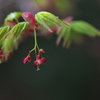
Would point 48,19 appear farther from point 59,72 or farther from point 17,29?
point 59,72

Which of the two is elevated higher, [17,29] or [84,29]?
[17,29]

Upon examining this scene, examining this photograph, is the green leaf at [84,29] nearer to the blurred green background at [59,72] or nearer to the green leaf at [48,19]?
the green leaf at [48,19]

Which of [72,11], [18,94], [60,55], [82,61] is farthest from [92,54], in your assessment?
[18,94]

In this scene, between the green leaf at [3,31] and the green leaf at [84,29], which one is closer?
the green leaf at [3,31]

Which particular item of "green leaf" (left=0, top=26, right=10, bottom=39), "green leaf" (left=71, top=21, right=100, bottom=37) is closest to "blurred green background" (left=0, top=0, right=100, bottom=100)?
"green leaf" (left=71, top=21, right=100, bottom=37)

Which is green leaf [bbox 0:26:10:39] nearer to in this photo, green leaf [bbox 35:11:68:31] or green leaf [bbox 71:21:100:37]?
Answer: green leaf [bbox 35:11:68:31]

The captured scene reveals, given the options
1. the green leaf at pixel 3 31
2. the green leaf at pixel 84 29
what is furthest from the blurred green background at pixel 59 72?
the green leaf at pixel 3 31

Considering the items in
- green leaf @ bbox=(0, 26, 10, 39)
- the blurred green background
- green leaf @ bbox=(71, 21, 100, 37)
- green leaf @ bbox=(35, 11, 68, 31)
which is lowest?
the blurred green background

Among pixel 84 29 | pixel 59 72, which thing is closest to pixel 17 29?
pixel 84 29
